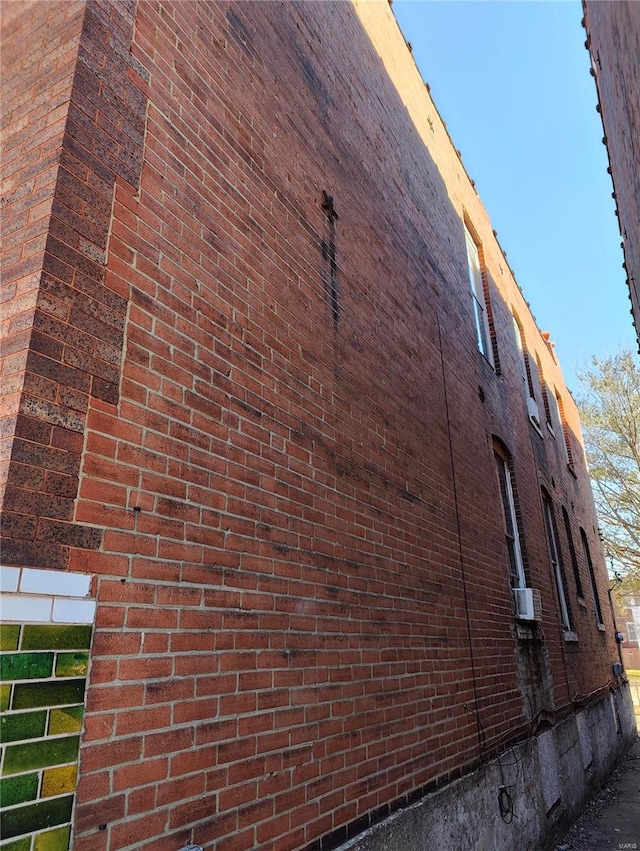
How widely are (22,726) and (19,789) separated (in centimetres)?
16

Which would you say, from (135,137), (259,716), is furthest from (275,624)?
(135,137)

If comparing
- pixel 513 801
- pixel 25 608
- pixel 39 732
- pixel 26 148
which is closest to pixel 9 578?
pixel 25 608

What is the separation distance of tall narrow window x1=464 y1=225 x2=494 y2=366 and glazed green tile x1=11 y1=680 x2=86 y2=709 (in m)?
7.92

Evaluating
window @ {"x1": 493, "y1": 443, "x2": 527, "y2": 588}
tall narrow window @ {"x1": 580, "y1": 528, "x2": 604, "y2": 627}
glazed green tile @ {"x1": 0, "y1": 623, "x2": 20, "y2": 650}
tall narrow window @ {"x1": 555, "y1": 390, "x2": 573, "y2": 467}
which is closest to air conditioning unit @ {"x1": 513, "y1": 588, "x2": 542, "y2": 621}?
window @ {"x1": 493, "y1": 443, "x2": 527, "y2": 588}

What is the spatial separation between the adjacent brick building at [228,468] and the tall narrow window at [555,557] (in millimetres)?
4694

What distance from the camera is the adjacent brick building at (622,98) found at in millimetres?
4996

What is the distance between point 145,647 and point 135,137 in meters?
2.21

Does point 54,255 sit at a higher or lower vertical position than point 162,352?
higher

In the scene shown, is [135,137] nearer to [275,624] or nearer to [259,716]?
[275,624]

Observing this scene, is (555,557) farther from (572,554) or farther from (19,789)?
(19,789)

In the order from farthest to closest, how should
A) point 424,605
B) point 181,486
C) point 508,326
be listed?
point 508,326, point 424,605, point 181,486

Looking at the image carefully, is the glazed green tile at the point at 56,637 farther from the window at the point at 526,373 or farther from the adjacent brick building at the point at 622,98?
the window at the point at 526,373

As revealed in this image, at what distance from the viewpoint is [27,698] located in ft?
5.69

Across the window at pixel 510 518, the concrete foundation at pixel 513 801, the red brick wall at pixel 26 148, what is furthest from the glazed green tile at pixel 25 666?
the window at pixel 510 518
